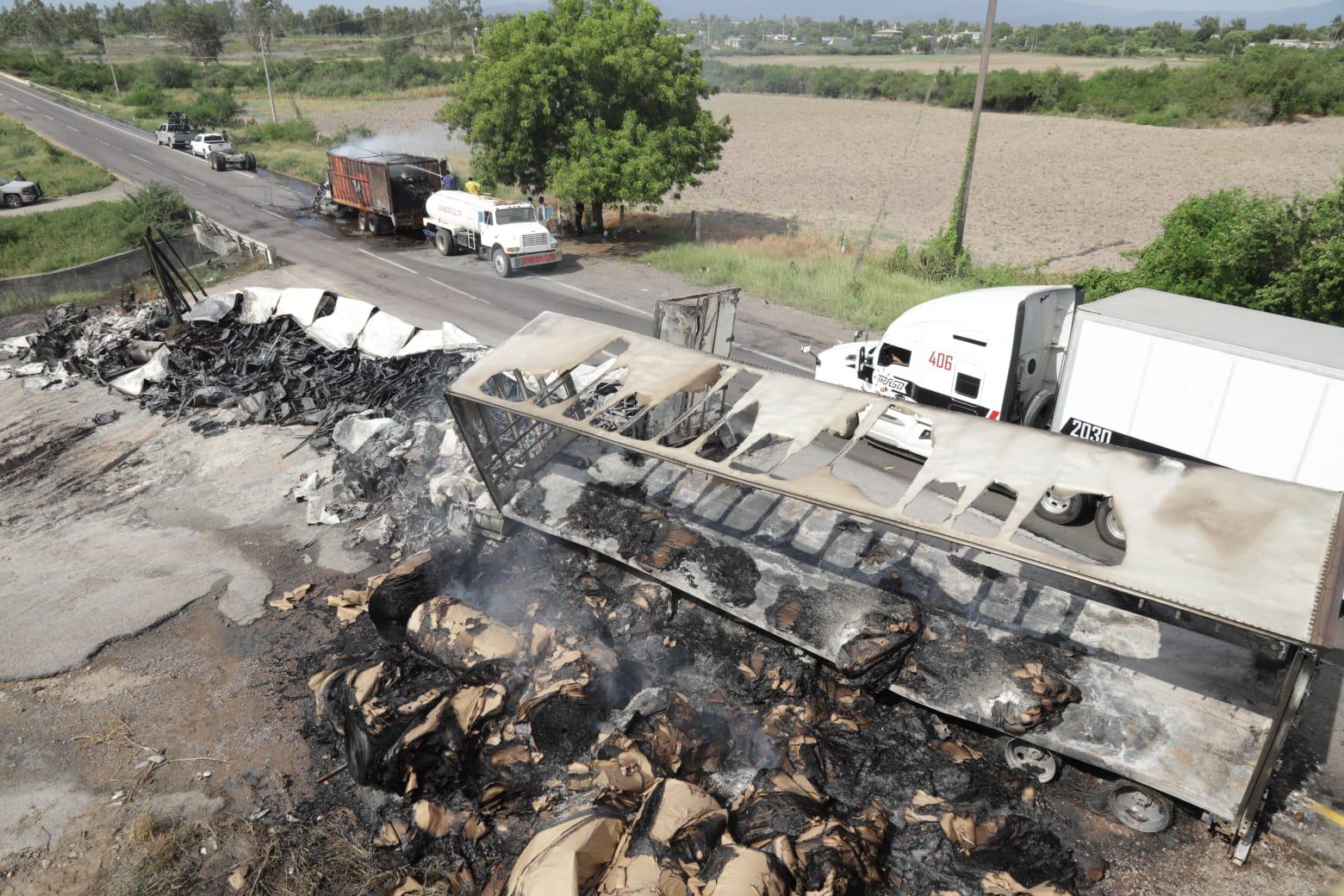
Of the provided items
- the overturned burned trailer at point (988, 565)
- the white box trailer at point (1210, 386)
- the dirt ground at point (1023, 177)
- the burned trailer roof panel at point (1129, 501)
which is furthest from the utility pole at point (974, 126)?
the burned trailer roof panel at point (1129, 501)

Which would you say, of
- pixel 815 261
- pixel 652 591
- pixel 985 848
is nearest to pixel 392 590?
pixel 652 591

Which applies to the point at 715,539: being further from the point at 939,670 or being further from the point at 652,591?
the point at 939,670

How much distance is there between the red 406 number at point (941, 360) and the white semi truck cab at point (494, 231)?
16.2 m

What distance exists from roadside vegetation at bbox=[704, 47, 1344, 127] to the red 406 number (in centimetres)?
5729

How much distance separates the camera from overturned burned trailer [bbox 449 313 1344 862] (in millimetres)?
5766

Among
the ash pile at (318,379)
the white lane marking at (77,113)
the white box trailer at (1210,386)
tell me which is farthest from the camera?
the white lane marking at (77,113)

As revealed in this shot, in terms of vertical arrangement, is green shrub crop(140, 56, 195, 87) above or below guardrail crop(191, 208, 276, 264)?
above

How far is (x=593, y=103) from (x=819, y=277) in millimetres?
10484

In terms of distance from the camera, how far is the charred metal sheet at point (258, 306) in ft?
55.9

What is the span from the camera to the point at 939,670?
7.48m

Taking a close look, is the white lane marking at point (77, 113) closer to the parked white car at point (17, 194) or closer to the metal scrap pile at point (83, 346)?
the parked white car at point (17, 194)

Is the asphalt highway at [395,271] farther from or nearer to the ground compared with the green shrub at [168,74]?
nearer to the ground

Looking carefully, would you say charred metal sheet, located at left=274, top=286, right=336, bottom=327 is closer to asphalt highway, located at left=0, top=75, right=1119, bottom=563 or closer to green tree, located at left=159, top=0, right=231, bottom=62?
asphalt highway, located at left=0, top=75, right=1119, bottom=563

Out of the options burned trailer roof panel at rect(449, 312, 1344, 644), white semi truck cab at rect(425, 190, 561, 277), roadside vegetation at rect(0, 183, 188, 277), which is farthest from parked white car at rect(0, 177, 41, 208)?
burned trailer roof panel at rect(449, 312, 1344, 644)
